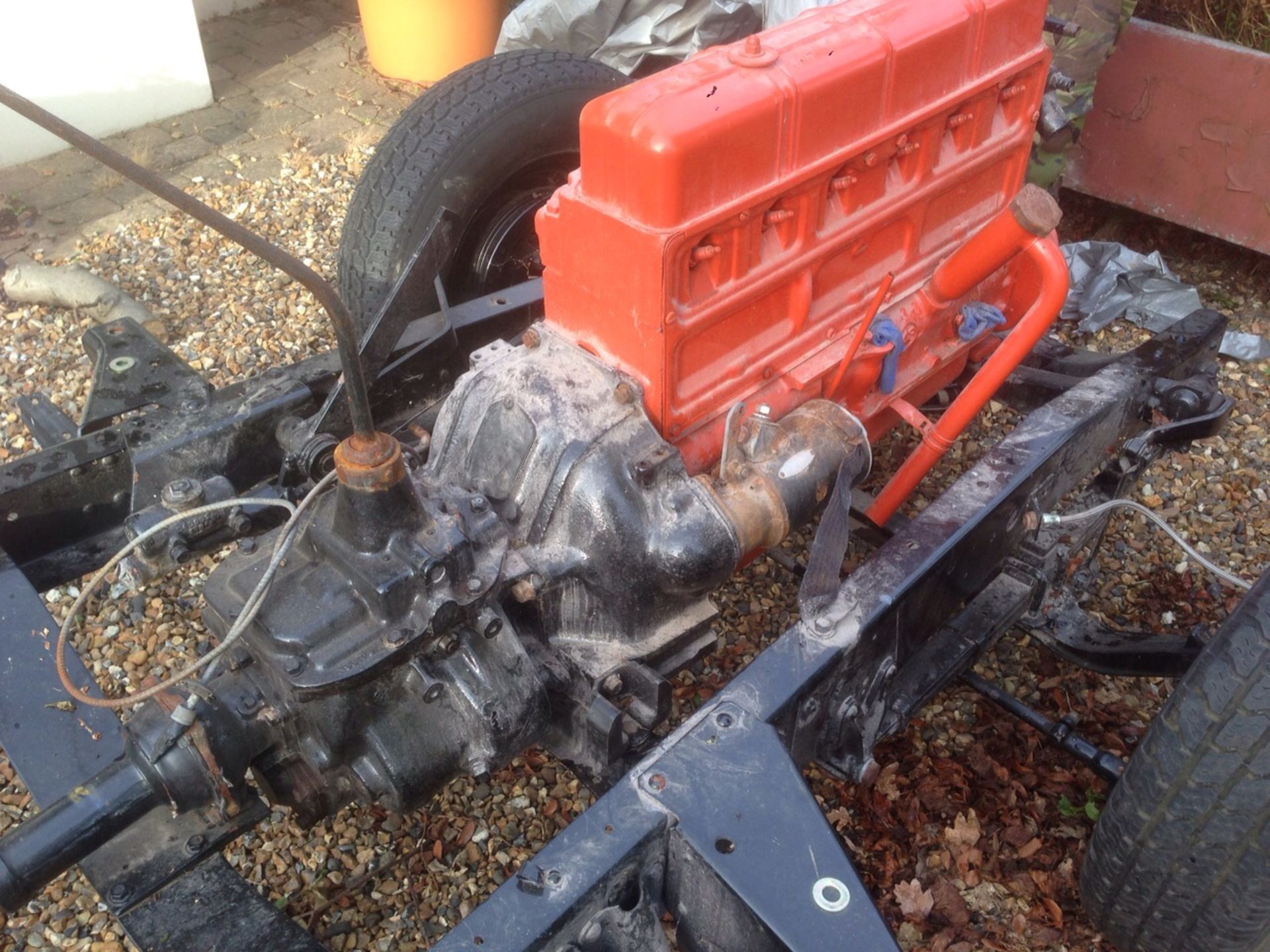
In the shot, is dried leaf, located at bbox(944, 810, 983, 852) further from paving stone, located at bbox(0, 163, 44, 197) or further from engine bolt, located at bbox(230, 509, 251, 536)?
paving stone, located at bbox(0, 163, 44, 197)

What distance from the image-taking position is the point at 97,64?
4930 mm

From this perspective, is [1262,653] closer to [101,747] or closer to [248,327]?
[101,747]

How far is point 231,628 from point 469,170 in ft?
4.45

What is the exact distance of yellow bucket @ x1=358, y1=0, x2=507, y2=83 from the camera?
17.1 ft

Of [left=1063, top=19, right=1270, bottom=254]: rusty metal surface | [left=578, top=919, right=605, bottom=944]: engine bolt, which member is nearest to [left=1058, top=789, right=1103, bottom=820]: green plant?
[left=578, top=919, right=605, bottom=944]: engine bolt

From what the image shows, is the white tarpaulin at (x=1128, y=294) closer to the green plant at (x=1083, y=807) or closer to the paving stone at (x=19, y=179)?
the green plant at (x=1083, y=807)

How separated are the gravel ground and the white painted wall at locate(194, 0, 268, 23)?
139 inches

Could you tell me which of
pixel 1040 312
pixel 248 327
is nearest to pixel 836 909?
pixel 1040 312

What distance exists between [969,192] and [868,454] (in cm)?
75

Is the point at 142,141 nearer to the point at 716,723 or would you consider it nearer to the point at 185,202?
the point at 185,202

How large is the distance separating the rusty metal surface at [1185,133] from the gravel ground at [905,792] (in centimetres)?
77

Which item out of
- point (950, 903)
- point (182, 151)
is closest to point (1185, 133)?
point (950, 903)

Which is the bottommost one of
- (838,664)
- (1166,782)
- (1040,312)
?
(1166,782)

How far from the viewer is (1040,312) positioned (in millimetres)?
2035
